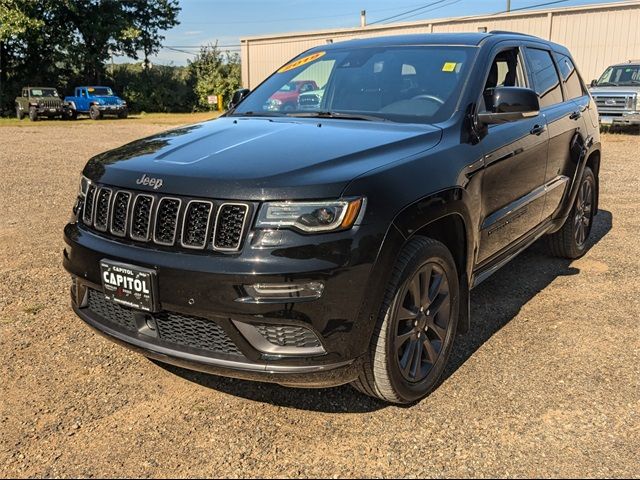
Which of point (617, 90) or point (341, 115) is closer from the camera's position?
point (341, 115)

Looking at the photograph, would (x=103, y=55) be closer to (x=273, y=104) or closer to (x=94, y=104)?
(x=94, y=104)

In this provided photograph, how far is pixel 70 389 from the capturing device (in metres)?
3.23

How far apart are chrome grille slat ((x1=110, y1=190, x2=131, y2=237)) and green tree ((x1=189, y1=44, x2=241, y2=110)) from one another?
37169 millimetres

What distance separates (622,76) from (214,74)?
90.5 ft

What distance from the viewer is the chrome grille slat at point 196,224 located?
2572mm

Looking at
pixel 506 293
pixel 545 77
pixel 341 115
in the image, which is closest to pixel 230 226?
pixel 341 115

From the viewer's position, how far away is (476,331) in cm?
398

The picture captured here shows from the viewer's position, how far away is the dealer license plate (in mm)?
2629

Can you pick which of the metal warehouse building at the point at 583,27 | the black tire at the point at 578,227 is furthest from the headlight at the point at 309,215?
the metal warehouse building at the point at 583,27

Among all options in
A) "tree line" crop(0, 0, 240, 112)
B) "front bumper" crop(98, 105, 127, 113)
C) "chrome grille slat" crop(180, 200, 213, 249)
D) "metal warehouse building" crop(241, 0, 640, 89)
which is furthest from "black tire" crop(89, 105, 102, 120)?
"chrome grille slat" crop(180, 200, 213, 249)

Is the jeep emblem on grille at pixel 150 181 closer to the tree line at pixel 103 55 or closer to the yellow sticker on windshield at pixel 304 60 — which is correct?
the yellow sticker on windshield at pixel 304 60

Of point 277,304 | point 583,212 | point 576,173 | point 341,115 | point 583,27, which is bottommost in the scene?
point 583,212

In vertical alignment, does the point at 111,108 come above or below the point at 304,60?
below

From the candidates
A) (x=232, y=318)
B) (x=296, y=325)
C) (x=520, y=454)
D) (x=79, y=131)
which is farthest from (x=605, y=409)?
(x=79, y=131)
